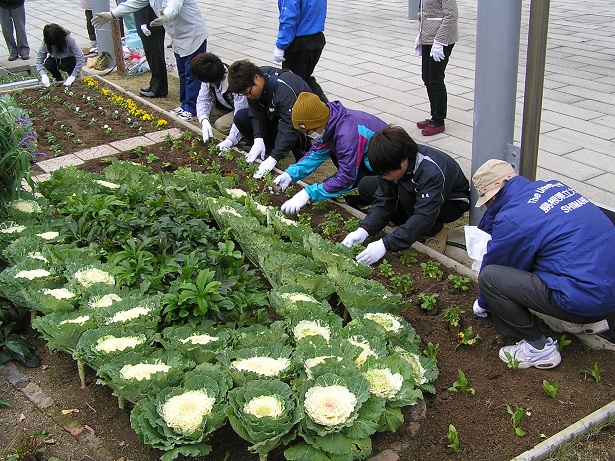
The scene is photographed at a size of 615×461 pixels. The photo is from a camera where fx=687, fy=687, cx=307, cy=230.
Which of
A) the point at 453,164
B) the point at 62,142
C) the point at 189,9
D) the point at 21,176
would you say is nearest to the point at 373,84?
the point at 189,9

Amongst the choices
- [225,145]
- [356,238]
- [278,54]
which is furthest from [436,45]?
[356,238]

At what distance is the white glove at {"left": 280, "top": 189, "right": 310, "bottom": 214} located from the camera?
4.83 m

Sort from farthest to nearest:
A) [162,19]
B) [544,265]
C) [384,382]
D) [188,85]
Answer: [188,85]
[162,19]
[544,265]
[384,382]

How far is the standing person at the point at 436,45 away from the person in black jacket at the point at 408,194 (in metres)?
2.07

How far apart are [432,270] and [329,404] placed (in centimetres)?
178

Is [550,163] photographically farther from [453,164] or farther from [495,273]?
[495,273]

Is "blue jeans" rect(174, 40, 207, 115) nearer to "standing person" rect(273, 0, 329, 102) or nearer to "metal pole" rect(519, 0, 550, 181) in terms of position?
"standing person" rect(273, 0, 329, 102)

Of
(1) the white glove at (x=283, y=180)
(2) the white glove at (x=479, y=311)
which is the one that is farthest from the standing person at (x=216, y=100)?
(2) the white glove at (x=479, y=311)

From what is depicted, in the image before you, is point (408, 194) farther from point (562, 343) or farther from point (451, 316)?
point (562, 343)

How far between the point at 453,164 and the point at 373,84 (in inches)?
164

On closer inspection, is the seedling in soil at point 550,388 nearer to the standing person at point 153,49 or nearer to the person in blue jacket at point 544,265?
the person in blue jacket at point 544,265

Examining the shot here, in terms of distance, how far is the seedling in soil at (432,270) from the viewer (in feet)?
13.4

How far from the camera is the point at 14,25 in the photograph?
10453 millimetres

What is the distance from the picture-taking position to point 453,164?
4.31 meters
